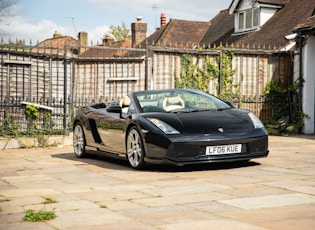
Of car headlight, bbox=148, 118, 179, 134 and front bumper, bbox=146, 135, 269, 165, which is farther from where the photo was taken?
car headlight, bbox=148, 118, 179, 134

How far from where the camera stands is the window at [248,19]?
2722 centimetres

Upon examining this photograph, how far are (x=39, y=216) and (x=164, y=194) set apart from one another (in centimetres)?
172

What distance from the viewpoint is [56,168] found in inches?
384

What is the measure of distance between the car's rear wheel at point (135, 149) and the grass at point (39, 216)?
3.62m

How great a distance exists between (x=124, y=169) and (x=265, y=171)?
2.27 metres

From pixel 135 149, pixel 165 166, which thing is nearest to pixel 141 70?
pixel 165 166

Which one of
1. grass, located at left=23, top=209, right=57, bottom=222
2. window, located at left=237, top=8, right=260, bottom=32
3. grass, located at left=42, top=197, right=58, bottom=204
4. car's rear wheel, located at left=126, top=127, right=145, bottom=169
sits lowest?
grass, located at left=42, top=197, right=58, bottom=204

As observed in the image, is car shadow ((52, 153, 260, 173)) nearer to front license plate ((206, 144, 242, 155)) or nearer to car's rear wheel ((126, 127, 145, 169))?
car's rear wheel ((126, 127, 145, 169))

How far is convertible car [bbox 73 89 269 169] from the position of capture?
8.43 metres

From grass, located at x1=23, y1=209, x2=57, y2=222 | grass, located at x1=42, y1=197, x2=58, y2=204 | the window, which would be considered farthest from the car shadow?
the window

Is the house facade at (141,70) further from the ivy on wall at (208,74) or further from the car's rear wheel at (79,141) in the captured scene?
the car's rear wheel at (79,141)

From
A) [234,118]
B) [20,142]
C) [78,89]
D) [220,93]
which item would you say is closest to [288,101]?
[220,93]

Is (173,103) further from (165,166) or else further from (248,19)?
(248,19)

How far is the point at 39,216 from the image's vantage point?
203 inches
